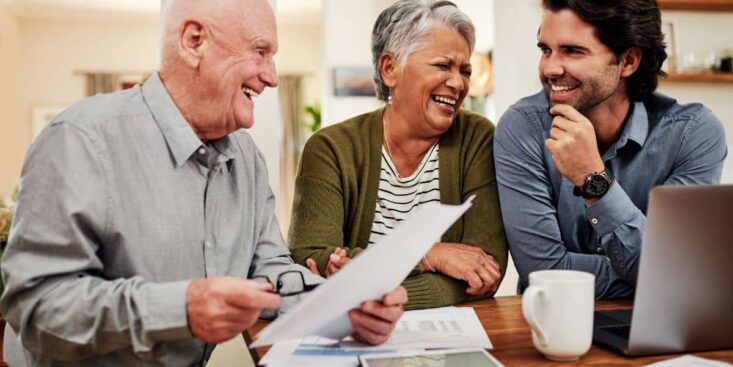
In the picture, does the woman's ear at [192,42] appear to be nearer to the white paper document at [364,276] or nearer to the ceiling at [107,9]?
the white paper document at [364,276]

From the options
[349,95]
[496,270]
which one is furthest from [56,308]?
[349,95]

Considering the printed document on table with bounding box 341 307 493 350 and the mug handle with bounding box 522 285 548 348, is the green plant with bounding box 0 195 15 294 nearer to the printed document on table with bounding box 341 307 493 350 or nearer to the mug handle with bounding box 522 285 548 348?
the printed document on table with bounding box 341 307 493 350

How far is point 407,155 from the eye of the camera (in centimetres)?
169

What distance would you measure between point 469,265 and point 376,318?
0.43 metres

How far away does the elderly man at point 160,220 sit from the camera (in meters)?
0.90

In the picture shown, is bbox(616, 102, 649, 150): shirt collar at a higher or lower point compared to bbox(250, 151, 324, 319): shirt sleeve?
higher

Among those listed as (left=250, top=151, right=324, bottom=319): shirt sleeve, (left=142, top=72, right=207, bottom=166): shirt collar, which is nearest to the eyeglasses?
(left=250, top=151, right=324, bottom=319): shirt sleeve

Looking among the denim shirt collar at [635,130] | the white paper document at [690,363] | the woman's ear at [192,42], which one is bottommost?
the white paper document at [690,363]

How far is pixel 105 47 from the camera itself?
8.36 m

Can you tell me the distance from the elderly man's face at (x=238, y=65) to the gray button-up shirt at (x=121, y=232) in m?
0.07

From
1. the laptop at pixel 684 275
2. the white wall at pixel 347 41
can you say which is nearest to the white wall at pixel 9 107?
the white wall at pixel 347 41

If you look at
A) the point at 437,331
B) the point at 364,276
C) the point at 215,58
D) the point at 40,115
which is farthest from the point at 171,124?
the point at 40,115

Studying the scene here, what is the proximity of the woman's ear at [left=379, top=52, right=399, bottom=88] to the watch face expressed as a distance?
595mm

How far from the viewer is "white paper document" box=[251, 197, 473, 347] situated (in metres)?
0.82
